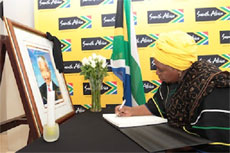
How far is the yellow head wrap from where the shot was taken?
980 mm

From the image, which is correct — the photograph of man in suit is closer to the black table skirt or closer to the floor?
the black table skirt

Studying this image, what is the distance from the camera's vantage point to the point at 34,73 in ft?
3.50

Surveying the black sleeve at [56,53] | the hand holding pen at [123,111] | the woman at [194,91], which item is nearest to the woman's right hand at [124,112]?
the hand holding pen at [123,111]

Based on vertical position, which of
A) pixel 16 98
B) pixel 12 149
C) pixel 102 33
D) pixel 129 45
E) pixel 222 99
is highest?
pixel 102 33

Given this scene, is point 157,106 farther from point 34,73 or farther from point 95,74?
point 34,73

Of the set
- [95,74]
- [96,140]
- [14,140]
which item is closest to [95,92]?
[95,74]

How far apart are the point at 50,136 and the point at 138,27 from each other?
1.53 m

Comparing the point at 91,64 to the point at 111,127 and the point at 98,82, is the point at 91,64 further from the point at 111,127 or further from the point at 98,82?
the point at 111,127

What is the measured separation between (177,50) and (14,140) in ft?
6.50

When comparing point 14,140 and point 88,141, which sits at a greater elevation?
A: point 88,141

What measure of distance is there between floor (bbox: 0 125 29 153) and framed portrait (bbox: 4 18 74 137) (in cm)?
105

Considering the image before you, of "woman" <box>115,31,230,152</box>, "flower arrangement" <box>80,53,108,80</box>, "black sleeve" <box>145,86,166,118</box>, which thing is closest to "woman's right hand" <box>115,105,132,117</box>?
"black sleeve" <box>145,86,166,118</box>

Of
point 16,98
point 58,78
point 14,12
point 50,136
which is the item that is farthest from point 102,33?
point 50,136

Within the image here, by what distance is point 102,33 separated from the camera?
2088 millimetres
